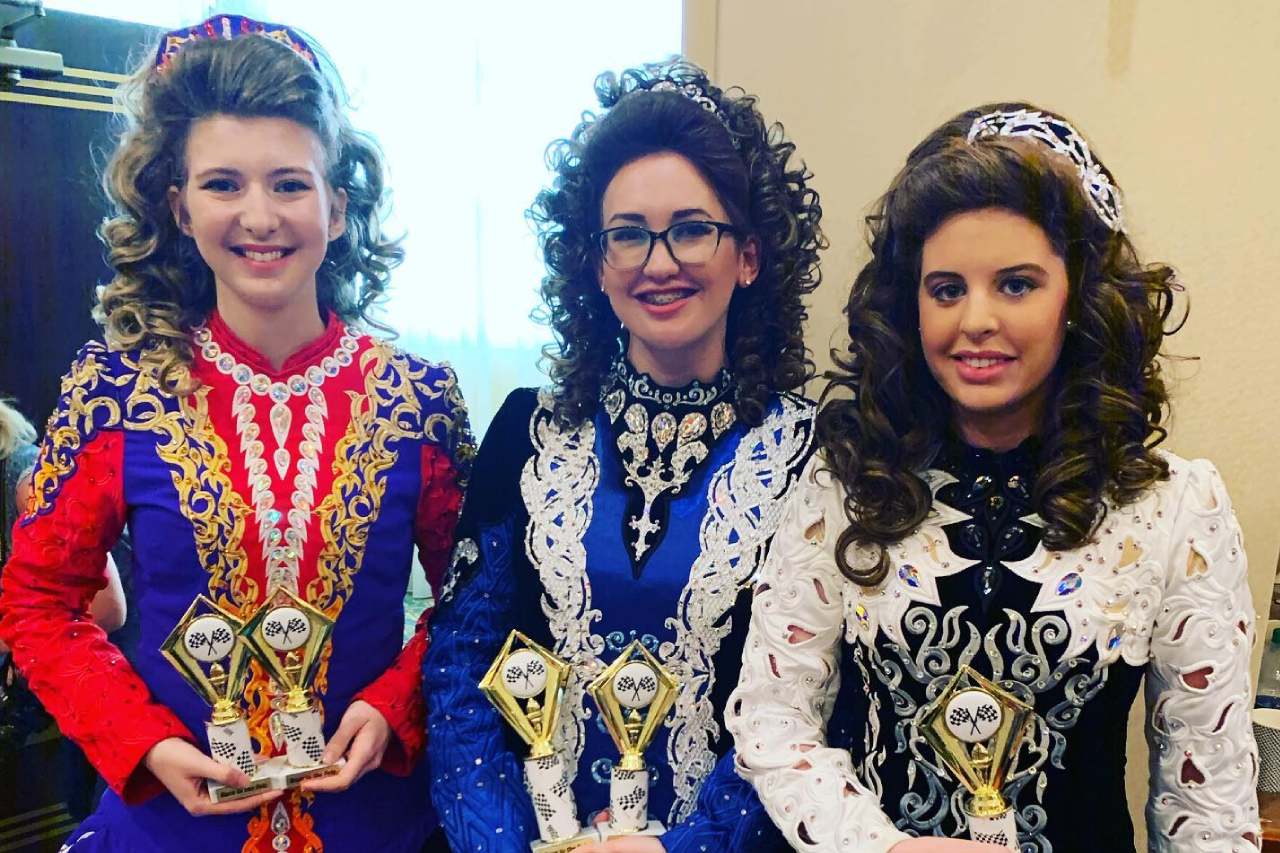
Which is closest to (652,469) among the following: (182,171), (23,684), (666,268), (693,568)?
(693,568)

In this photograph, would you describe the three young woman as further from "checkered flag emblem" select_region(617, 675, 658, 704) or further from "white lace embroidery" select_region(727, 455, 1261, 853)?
"checkered flag emblem" select_region(617, 675, 658, 704)

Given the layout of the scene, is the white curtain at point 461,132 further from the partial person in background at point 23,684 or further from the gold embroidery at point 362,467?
the gold embroidery at point 362,467

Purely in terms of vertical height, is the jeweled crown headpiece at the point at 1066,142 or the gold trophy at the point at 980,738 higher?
the jeweled crown headpiece at the point at 1066,142

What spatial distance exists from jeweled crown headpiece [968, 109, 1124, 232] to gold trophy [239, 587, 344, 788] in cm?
105

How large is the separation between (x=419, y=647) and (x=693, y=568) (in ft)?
1.52

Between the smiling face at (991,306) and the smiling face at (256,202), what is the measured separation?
0.88 m

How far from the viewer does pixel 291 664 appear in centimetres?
127

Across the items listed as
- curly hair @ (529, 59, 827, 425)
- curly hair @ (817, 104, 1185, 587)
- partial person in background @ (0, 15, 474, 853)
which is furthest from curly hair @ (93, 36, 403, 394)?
curly hair @ (817, 104, 1185, 587)

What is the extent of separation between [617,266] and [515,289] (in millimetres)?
1417

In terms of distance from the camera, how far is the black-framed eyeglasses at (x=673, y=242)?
1344 mm

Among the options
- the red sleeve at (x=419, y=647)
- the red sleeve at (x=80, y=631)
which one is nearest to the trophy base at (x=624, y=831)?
the red sleeve at (x=419, y=647)

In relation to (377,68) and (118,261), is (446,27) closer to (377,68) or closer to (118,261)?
(377,68)

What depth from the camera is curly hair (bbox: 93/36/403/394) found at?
1.35 meters

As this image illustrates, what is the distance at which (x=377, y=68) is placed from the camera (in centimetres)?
274
